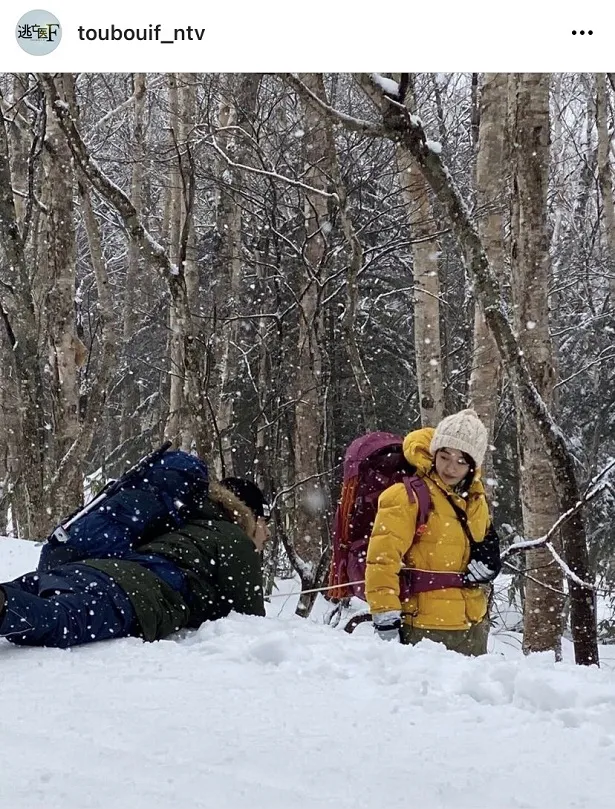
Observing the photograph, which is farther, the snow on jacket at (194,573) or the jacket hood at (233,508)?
the jacket hood at (233,508)

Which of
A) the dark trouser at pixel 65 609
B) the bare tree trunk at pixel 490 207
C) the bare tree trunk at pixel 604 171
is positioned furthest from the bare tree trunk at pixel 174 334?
the bare tree trunk at pixel 604 171

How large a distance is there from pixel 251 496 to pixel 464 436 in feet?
3.59

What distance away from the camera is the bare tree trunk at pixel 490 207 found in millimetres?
7188

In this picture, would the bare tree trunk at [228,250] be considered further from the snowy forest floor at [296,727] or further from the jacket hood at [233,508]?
the snowy forest floor at [296,727]

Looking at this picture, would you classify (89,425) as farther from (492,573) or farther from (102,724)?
(102,724)

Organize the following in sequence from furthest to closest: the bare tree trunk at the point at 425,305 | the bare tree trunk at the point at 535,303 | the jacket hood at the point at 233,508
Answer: the bare tree trunk at the point at 425,305 → the bare tree trunk at the point at 535,303 → the jacket hood at the point at 233,508

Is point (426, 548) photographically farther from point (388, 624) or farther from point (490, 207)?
point (490, 207)

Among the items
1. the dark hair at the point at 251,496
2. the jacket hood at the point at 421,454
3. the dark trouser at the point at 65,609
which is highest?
the jacket hood at the point at 421,454

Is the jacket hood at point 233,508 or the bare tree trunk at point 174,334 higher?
the bare tree trunk at point 174,334

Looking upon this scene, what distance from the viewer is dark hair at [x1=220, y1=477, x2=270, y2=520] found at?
383 cm

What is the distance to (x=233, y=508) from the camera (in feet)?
11.9
